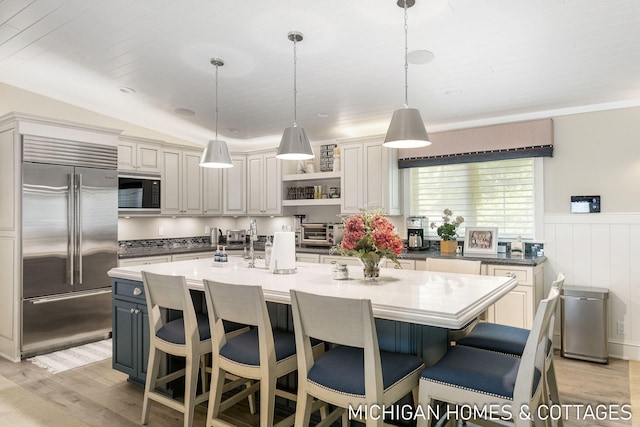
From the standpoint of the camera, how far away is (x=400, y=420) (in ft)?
6.85

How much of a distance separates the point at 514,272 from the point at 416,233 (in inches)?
48.3

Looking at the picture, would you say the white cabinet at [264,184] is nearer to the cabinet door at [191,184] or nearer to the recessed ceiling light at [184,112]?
the cabinet door at [191,184]

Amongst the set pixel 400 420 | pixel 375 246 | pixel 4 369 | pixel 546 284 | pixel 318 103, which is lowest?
pixel 4 369

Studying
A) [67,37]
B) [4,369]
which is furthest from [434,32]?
[4,369]

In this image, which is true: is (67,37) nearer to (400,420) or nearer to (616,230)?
(400,420)

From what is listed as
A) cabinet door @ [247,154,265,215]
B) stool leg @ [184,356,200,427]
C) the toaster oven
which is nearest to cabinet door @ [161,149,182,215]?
cabinet door @ [247,154,265,215]

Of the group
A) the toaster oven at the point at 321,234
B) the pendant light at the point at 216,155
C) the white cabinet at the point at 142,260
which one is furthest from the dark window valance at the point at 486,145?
the white cabinet at the point at 142,260

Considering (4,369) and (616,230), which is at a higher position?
(616,230)

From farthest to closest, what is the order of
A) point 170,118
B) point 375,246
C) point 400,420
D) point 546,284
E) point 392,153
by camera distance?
1. point 170,118
2. point 392,153
3. point 546,284
4. point 375,246
5. point 400,420

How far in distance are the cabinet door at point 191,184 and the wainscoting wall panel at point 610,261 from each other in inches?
174

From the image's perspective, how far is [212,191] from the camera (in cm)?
592

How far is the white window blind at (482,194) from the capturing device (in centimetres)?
435

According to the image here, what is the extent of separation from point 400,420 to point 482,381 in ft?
1.96

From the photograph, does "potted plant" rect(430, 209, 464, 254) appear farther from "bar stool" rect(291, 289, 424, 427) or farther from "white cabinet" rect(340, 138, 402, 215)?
"bar stool" rect(291, 289, 424, 427)
